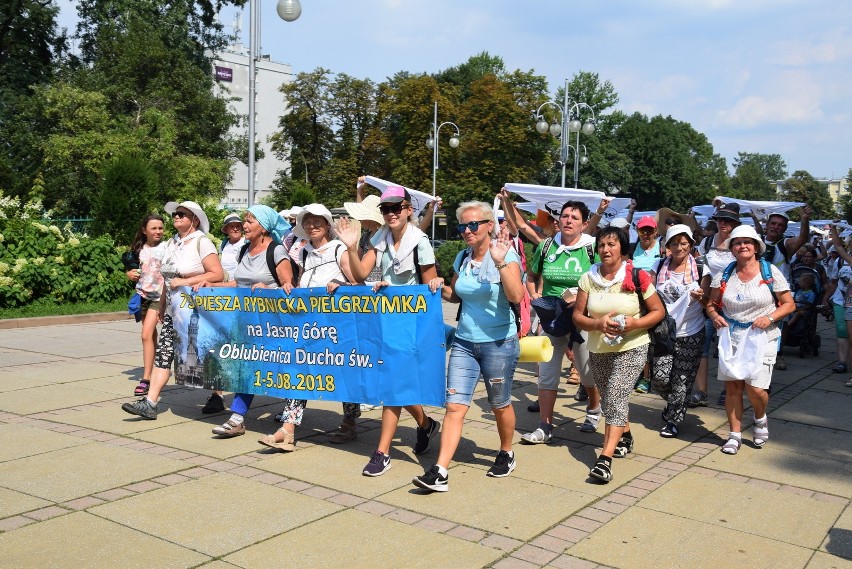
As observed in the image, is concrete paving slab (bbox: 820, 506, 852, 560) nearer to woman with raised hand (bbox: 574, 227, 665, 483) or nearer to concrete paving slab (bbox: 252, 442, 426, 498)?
woman with raised hand (bbox: 574, 227, 665, 483)

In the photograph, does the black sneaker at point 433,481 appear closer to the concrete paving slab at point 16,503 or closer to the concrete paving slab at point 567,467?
the concrete paving slab at point 567,467

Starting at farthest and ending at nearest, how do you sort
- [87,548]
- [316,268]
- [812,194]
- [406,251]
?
[812,194] → [316,268] → [406,251] → [87,548]

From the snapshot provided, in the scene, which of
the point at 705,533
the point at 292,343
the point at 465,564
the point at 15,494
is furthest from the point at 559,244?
the point at 15,494

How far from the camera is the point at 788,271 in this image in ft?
33.8

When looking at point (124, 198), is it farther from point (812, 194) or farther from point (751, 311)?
point (812, 194)

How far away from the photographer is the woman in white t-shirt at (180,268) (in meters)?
7.13

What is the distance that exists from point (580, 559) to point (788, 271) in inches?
281

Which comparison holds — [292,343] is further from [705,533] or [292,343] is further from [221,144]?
[221,144]

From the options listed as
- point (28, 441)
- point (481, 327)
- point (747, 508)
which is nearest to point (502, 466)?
point (481, 327)

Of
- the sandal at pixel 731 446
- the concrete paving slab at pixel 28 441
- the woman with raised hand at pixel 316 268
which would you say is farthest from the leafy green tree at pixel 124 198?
the sandal at pixel 731 446

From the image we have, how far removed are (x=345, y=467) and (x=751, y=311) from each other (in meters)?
3.32

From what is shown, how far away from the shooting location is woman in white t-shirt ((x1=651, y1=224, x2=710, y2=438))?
7039mm

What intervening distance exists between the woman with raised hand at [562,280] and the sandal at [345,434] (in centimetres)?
134

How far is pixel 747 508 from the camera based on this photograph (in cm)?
522
